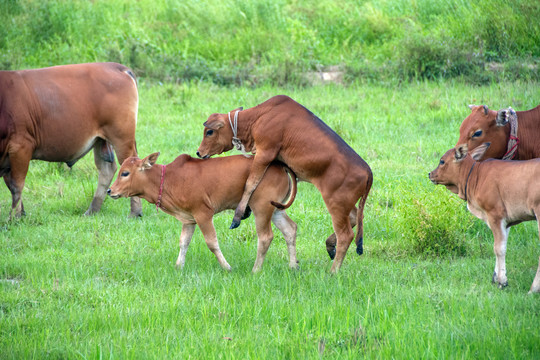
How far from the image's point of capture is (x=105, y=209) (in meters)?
9.96

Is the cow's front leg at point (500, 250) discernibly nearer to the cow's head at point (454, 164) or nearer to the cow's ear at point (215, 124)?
the cow's head at point (454, 164)

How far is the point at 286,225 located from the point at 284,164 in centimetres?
65

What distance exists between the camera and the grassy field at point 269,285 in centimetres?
546

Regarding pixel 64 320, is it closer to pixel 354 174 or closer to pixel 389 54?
pixel 354 174

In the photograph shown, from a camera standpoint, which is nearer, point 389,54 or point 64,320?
point 64,320

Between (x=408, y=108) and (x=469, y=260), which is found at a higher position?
(x=469, y=260)

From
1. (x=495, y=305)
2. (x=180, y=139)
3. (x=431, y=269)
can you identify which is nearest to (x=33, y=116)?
(x=180, y=139)

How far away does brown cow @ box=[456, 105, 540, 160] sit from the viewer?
24.1 feet

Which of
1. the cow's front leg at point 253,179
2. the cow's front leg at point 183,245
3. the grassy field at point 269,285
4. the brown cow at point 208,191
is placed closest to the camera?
the grassy field at point 269,285

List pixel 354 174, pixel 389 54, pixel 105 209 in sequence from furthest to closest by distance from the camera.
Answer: pixel 389 54, pixel 105 209, pixel 354 174

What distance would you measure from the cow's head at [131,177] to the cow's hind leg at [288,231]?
1.43 m

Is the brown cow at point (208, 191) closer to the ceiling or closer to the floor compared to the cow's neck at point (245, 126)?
closer to the floor

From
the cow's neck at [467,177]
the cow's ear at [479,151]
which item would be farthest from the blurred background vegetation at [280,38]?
the cow's neck at [467,177]

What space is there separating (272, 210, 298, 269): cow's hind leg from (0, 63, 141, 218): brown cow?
2.53 metres
